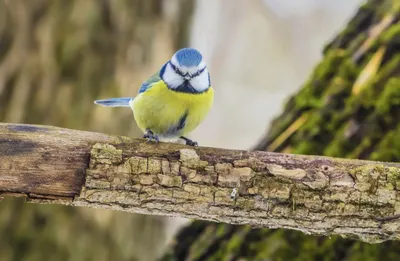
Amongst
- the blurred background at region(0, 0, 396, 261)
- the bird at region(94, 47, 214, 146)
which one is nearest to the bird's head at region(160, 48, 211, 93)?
the bird at region(94, 47, 214, 146)

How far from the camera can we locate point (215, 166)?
130cm

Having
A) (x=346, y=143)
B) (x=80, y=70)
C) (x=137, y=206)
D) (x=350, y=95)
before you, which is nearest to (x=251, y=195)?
(x=137, y=206)

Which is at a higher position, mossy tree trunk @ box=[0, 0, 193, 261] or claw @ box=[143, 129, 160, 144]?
mossy tree trunk @ box=[0, 0, 193, 261]

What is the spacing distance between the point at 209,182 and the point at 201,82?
572 mm

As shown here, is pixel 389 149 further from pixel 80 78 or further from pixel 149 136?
pixel 80 78

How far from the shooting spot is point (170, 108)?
1755mm

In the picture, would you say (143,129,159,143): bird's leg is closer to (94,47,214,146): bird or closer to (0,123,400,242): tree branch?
(94,47,214,146): bird

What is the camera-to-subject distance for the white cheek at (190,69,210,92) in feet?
5.79

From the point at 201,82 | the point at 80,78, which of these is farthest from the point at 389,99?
the point at 80,78

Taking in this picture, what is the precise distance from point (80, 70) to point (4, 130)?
58.4 inches

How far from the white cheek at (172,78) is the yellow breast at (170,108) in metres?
0.02

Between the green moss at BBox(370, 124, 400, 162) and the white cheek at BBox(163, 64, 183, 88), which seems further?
the white cheek at BBox(163, 64, 183, 88)

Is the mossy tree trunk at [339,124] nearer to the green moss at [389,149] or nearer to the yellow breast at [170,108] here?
the green moss at [389,149]

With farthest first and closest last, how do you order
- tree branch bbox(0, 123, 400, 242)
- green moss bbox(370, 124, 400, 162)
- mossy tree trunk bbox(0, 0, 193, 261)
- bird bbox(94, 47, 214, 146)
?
mossy tree trunk bbox(0, 0, 193, 261)
bird bbox(94, 47, 214, 146)
green moss bbox(370, 124, 400, 162)
tree branch bbox(0, 123, 400, 242)
